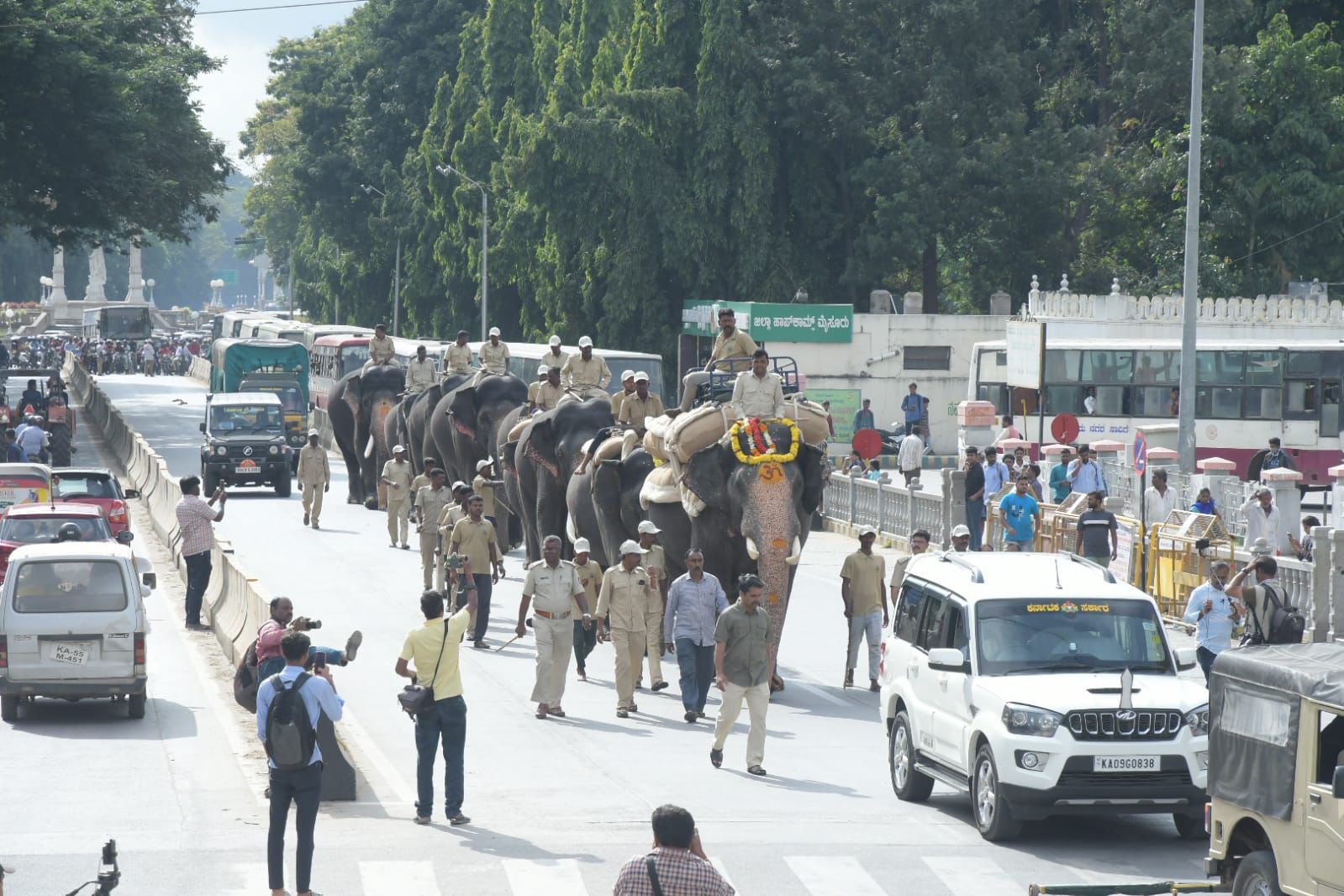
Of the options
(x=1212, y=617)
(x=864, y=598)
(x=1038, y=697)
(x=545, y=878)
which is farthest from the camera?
(x=864, y=598)

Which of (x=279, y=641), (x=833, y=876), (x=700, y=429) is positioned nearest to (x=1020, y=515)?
(x=700, y=429)

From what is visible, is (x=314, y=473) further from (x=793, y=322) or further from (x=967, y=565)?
(x=967, y=565)

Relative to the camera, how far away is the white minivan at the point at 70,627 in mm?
17625

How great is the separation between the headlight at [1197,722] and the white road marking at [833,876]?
195cm

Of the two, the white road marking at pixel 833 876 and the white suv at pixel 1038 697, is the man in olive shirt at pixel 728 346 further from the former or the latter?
the white road marking at pixel 833 876

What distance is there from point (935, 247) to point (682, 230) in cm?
799

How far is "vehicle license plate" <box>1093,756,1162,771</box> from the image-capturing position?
41.1 ft

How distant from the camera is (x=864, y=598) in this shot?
19.3 m

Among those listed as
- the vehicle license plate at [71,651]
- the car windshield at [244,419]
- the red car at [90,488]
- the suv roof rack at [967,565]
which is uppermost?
the suv roof rack at [967,565]

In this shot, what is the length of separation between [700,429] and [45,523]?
8.65 meters

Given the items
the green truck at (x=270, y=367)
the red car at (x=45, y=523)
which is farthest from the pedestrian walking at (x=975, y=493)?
the green truck at (x=270, y=367)

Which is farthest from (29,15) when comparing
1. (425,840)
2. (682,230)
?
(425,840)

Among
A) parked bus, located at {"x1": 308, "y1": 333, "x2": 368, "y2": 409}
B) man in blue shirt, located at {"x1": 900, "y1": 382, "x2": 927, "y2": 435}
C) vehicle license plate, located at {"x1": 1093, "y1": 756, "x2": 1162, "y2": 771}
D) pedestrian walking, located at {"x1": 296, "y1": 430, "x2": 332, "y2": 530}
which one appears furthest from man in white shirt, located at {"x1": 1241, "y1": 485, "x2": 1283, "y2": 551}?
parked bus, located at {"x1": 308, "y1": 333, "x2": 368, "y2": 409}

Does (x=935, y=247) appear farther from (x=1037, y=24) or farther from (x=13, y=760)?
(x=13, y=760)
